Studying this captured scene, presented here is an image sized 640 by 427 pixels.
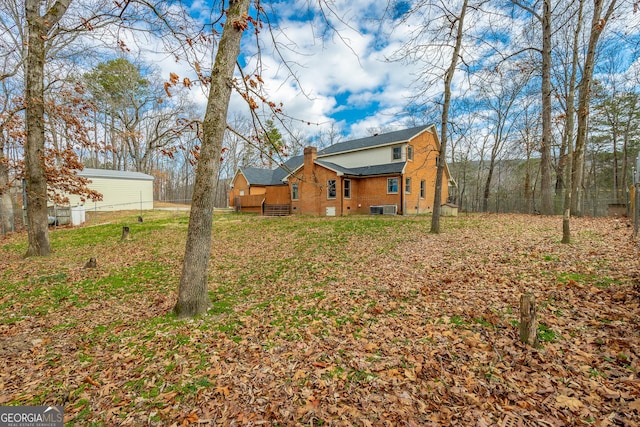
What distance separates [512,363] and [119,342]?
5496 mm

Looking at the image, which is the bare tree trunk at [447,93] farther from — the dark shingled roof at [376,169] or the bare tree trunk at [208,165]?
the bare tree trunk at [208,165]

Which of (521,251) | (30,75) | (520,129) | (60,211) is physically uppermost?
(520,129)

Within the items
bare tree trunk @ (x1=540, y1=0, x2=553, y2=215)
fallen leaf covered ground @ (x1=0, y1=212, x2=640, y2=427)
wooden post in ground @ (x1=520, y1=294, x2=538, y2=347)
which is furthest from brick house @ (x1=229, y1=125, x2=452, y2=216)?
wooden post in ground @ (x1=520, y1=294, x2=538, y2=347)

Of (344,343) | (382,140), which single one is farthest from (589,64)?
(382,140)

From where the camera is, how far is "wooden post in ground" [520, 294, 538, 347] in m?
3.50

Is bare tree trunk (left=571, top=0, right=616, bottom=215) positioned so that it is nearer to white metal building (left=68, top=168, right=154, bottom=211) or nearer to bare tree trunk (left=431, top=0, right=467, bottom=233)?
bare tree trunk (left=431, top=0, right=467, bottom=233)

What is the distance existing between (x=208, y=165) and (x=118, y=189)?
27713 millimetres

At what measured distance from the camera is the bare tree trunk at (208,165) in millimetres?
4633

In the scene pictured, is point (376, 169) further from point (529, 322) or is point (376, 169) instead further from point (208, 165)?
point (529, 322)

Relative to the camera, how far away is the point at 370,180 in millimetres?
21062

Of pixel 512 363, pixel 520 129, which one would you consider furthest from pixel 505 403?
pixel 520 129

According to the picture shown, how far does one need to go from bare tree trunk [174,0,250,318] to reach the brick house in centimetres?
1385

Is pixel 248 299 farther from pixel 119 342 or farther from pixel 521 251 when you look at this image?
pixel 521 251

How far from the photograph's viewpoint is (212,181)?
4652 millimetres
